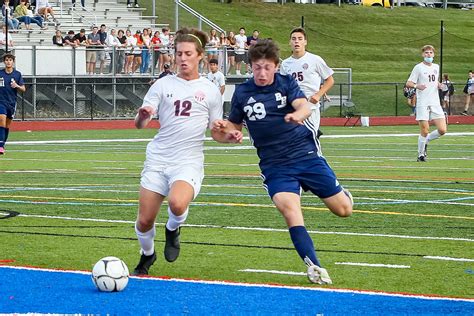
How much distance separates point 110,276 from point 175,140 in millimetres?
1383

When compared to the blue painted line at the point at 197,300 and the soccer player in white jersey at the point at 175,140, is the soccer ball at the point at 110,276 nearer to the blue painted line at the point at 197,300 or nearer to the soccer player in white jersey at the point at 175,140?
the blue painted line at the point at 197,300

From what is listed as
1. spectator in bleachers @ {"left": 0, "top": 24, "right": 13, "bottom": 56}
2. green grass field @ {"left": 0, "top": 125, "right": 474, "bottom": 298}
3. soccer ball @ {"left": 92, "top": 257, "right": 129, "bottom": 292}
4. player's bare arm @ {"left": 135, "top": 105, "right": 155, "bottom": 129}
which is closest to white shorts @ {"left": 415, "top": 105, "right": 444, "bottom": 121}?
green grass field @ {"left": 0, "top": 125, "right": 474, "bottom": 298}

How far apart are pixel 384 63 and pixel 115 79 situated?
2028 centimetres

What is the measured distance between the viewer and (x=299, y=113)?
9.34 metres

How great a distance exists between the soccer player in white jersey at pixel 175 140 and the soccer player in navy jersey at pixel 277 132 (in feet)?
0.70

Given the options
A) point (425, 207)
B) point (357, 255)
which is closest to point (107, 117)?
point (425, 207)

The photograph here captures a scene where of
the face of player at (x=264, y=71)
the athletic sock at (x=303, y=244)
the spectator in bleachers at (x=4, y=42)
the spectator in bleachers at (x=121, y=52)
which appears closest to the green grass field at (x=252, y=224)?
the athletic sock at (x=303, y=244)

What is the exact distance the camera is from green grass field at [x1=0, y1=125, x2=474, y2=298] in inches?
389

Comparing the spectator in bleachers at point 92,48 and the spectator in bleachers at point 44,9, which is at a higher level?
the spectator in bleachers at point 44,9

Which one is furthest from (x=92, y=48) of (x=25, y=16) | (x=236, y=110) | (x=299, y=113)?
(x=299, y=113)

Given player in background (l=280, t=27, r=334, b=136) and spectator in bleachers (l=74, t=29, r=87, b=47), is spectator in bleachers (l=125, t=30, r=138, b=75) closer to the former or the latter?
spectator in bleachers (l=74, t=29, r=87, b=47)

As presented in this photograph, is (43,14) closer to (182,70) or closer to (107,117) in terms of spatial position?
(107,117)

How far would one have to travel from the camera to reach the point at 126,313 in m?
7.82

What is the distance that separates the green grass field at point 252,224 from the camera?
9.89 metres
